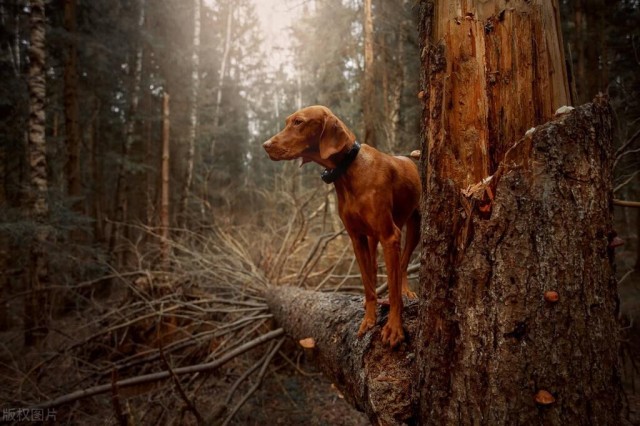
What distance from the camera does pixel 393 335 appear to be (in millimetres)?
1619

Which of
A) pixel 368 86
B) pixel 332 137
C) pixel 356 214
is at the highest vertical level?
pixel 368 86

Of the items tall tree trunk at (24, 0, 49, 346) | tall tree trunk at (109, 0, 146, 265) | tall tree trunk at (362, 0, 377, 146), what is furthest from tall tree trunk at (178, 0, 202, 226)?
tall tree trunk at (362, 0, 377, 146)

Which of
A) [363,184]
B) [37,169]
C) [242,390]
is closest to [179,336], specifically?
[242,390]

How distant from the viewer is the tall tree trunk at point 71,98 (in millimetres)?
8203

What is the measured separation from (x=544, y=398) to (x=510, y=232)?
543 millimetres

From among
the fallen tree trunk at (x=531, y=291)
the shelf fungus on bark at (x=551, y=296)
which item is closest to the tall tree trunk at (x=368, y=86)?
the fallen tree trunk at (x=531, y=291)

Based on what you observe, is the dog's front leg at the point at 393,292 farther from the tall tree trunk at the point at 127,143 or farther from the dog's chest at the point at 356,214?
the tall tree trunk at the point at 127,143

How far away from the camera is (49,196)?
6.53 meters

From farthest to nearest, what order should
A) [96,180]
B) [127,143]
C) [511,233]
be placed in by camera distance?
[96,180]
[127,143]
[511,233]

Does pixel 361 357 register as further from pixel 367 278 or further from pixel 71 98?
pixel 71 98

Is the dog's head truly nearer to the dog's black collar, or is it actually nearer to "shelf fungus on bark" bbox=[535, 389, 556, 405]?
the dog's black collar

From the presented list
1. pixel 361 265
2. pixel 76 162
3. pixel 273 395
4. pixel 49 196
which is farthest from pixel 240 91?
pixel 361 265

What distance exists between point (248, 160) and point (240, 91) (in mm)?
4546

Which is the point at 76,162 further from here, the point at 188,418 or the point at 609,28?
the point at 609,28
